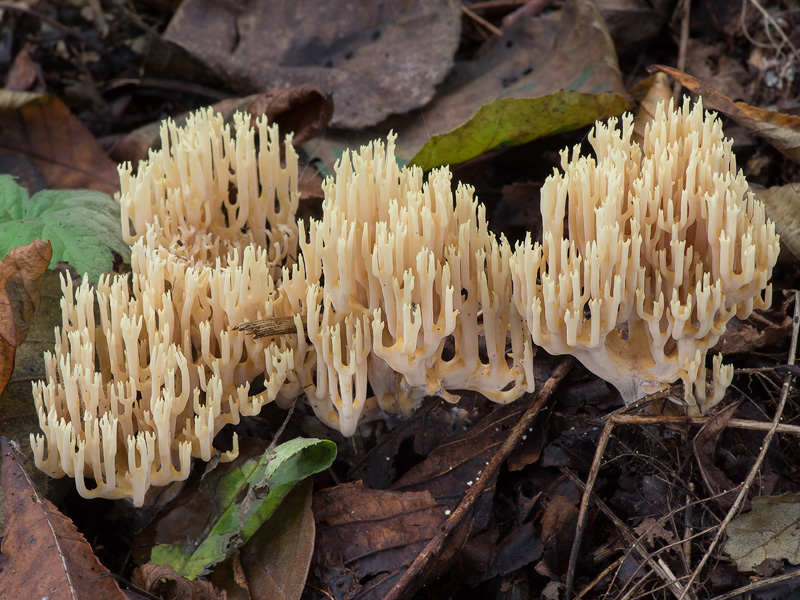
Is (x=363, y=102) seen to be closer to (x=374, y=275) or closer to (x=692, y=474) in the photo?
(x=374, y=275)

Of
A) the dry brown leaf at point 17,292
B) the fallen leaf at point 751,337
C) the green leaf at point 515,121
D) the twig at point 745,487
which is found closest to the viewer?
the twig at point 745,487

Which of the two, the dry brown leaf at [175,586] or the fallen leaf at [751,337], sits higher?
the fallen leaf at [751,337]

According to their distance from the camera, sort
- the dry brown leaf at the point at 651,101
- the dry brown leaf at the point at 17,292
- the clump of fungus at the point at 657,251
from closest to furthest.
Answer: the clump of fungus at the point at 657,251 < the dry brown leaf at the point at 17,292 < the dry brown leaf at the point at 651,101

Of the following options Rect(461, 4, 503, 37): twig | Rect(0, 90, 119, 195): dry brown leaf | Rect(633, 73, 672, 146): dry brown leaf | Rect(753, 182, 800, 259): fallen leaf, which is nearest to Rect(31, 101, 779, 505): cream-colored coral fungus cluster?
Rect(753, 182, 800, 259): fallen leaf

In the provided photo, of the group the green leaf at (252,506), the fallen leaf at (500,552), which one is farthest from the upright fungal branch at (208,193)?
the fallen leaf at (500,552)

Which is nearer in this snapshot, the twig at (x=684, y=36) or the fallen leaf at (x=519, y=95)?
the fallen leaf at (x=519, y=95)

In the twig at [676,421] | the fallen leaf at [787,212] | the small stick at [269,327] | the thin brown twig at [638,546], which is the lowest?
the thin brown twig at [638,546]

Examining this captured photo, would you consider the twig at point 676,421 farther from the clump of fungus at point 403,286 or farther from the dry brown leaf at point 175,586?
the dry brown leaf at point 175,586

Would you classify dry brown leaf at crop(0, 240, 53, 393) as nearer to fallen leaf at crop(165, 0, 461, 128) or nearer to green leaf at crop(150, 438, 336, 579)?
green leaf at crop(150, 438, 336, 579)
